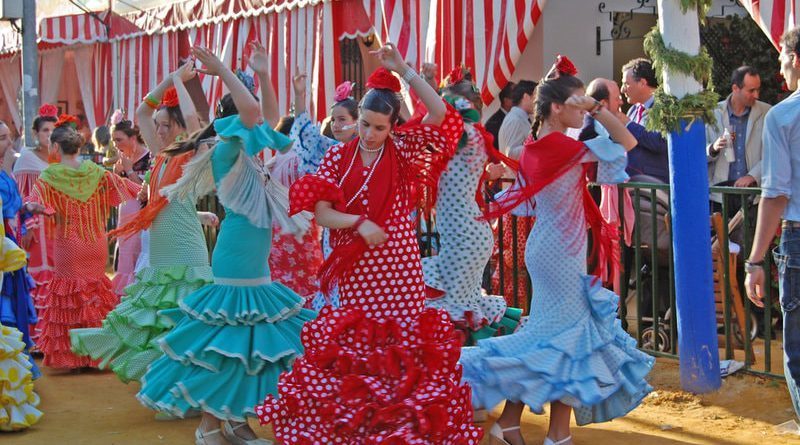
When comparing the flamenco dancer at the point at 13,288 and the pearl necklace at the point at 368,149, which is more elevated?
the pearl necklace at the point at 368,149

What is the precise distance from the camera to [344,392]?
15.2ft

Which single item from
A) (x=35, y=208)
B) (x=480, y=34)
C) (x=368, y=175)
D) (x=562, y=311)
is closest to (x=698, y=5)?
(x=562, y=311)

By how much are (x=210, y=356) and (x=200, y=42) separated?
955cm

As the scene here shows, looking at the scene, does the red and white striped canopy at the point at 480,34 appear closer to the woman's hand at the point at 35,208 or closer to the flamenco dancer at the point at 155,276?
the flamenco dancer at the point at 155,276

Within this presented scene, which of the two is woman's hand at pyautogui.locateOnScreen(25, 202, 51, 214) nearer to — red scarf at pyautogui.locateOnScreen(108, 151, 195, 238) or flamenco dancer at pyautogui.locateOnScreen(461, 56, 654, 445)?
red scarf at pyautogui.locateOnScreen(108, 151, 195, 238)

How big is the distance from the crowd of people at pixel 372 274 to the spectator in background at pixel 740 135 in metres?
0.84

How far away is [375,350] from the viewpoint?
187 inches

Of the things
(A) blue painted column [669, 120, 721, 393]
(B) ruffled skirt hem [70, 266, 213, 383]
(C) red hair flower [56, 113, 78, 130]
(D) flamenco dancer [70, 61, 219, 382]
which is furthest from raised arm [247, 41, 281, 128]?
(C) red hair flower [56, 113, 78, 130]

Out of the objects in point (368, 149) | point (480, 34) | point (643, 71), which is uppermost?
point (480, 34)

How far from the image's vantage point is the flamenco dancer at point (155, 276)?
22.6ft

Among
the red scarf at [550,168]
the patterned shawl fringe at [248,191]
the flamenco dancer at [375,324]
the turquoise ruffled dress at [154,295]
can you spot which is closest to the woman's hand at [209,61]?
the patterned shawl fringe at [248,191]

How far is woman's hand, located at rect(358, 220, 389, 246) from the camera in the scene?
4.60m

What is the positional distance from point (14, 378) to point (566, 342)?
3.21m

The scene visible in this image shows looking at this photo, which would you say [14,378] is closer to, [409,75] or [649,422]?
[409,75]
